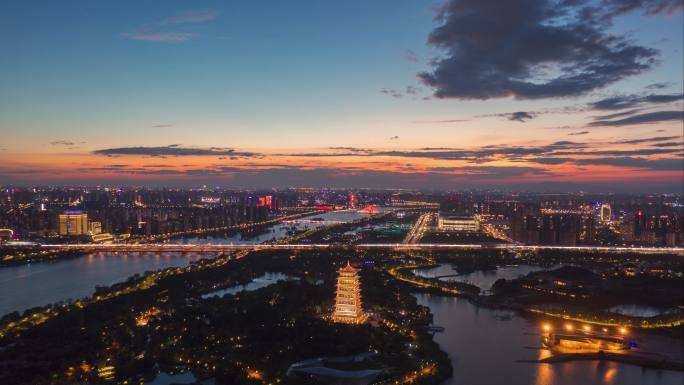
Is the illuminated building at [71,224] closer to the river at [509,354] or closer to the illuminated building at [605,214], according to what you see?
the river at [509,354]

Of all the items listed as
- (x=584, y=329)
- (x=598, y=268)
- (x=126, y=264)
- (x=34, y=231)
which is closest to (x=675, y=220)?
(x=598, y=268)

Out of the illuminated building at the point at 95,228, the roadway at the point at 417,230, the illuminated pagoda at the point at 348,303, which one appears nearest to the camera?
the illuminated pagoda at the point at 348,303

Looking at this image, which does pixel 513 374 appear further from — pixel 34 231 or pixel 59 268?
pixel 34 231

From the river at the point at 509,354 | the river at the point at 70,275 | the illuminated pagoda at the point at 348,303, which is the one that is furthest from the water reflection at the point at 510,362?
the river at the point at 70,275

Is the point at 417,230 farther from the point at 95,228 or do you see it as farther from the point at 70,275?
the point at 70,275

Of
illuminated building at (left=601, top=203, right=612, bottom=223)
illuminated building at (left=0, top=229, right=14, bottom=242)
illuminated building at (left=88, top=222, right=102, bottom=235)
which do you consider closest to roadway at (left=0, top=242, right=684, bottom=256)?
illuminated building at (left=0, top=229, right=14, bottom=242)
